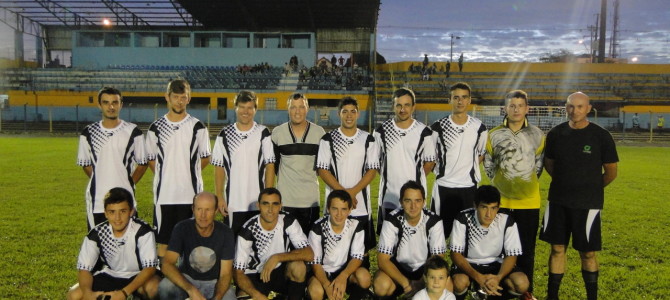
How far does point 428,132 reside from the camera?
4480mm

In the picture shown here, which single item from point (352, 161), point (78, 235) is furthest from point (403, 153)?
point (78, 235)

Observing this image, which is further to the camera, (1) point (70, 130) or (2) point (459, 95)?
(1) point (70, 130)

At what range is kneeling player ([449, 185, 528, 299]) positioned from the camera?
3879mm

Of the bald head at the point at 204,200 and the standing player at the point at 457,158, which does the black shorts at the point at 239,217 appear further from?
the standing player at the point at 457,158

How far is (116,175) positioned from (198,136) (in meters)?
0.73

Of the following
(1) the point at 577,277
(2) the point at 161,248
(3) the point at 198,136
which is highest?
(3) the point at 198,136

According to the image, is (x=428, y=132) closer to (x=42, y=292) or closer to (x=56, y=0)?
(x=42, y=292)

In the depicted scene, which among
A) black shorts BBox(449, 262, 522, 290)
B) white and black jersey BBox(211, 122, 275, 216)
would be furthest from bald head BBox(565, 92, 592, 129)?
white and black jersey BBox(211, 122, 275, 216)

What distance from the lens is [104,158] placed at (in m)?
4.26

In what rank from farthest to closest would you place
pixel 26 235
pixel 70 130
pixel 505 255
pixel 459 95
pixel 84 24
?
pixel 84 24, pixel 70 130, pixel 26 235, pixel 459 95, pixel 505 255

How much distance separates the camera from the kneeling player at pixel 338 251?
3.86 m

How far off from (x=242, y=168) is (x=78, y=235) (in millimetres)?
3012

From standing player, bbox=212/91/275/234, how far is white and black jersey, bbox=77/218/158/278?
0.82 meters

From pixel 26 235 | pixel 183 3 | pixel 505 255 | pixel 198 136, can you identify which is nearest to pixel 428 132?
pixel 505 255
